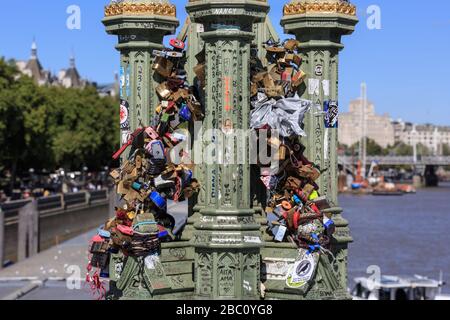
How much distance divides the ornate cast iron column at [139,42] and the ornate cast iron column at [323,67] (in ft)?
3.35

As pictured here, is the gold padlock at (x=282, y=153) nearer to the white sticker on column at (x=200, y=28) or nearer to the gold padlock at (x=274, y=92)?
the gold padlock at (x=274, y=92)

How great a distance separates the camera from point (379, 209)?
111 meters

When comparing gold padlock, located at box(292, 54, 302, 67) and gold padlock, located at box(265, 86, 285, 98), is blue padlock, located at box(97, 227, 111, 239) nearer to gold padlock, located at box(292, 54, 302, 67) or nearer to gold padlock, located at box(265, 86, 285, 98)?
gold padlock, located at box(265, 86, 285, 98)

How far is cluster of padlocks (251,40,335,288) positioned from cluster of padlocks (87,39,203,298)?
1.94ft

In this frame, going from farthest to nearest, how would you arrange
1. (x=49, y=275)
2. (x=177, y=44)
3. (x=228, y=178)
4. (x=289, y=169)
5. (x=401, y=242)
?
1. (x=401, y=242)
2. (x=49, y=275)
3. (x=177, y=44)
4. (x=289, y=169)
5. (x=228, y=178)

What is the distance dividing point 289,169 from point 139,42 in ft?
5.58

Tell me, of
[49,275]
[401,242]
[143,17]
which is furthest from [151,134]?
[401,242]

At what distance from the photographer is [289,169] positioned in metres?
8.70

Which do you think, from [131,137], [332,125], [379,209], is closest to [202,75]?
[131,137]

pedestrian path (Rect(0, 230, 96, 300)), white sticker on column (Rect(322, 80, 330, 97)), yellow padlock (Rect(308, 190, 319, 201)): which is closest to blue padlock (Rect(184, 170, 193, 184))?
yellow padlock (Rect(308, 190, 319, 201))

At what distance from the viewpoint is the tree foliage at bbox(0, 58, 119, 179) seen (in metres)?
64.9

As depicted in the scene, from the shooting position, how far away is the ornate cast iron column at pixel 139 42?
9203mm

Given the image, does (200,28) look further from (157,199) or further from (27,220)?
(27,220)
